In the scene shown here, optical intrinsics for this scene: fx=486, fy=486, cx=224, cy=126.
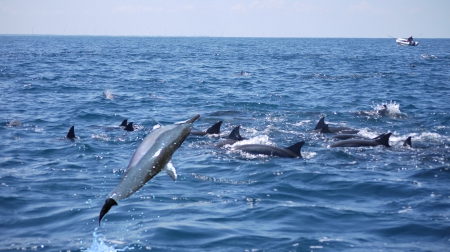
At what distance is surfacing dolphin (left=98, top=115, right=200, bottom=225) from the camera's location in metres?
3.68

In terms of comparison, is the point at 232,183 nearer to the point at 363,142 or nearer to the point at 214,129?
the point at 363,142

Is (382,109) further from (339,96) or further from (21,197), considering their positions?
(21,197)

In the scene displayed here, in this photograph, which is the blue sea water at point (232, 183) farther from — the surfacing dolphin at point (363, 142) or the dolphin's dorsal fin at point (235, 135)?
the dolphin's dorsal fin at point (235, 135)

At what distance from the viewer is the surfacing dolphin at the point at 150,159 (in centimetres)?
368

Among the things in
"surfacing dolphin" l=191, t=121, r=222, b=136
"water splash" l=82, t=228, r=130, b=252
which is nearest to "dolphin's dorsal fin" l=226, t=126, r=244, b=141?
"surfacing dolphin" l=191, t=121, r=222, b=136

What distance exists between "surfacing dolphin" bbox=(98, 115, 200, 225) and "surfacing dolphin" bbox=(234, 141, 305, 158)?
9.45 metres

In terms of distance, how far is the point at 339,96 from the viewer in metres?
27.6

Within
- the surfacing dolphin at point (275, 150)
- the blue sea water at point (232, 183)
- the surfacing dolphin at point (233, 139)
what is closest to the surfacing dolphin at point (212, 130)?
the blue sea water at point (232, 183)

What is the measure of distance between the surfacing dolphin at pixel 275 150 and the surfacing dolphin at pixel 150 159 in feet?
31.0

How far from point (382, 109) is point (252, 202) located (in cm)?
1349

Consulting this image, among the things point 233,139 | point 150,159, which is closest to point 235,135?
point 233,139

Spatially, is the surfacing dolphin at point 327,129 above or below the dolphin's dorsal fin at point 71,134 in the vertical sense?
above

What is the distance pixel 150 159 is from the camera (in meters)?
3.82

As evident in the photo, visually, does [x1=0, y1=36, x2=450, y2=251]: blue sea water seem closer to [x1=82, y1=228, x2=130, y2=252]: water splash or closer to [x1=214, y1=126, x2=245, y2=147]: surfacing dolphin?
[x1=82, y1=228, x2=130, y2=252]: water splash
